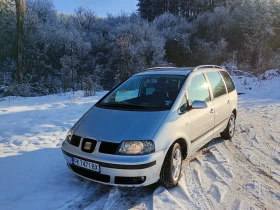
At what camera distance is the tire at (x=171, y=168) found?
11.1 feet

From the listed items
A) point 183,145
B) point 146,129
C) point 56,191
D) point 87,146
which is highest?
point 146,129

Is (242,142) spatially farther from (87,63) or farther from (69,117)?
(87,63)

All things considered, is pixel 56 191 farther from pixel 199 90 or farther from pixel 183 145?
pixel 199 90

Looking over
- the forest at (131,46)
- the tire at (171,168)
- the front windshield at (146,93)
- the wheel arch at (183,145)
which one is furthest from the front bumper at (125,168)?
the forest at (131,46)

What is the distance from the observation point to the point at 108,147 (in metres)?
3.13

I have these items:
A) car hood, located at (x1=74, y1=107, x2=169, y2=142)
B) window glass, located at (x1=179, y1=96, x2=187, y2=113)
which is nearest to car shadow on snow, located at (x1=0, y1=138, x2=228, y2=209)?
car hood, located at (x1=74, y1=107, x2=169, y2=142)

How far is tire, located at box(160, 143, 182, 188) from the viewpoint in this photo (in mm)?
3377

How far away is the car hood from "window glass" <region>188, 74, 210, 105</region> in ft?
2.66

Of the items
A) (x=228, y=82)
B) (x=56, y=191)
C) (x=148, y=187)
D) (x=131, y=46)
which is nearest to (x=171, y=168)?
(x=148, y=187)

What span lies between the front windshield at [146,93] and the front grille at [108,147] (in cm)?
84

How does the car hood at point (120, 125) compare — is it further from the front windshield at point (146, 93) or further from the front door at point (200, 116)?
the front door at point (200, 116)

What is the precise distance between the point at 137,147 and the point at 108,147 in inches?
14.1

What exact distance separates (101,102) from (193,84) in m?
1.58

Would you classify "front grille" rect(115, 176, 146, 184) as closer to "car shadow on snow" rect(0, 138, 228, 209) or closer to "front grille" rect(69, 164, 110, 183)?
"front grille" rect(69, 164, 110, 183)
